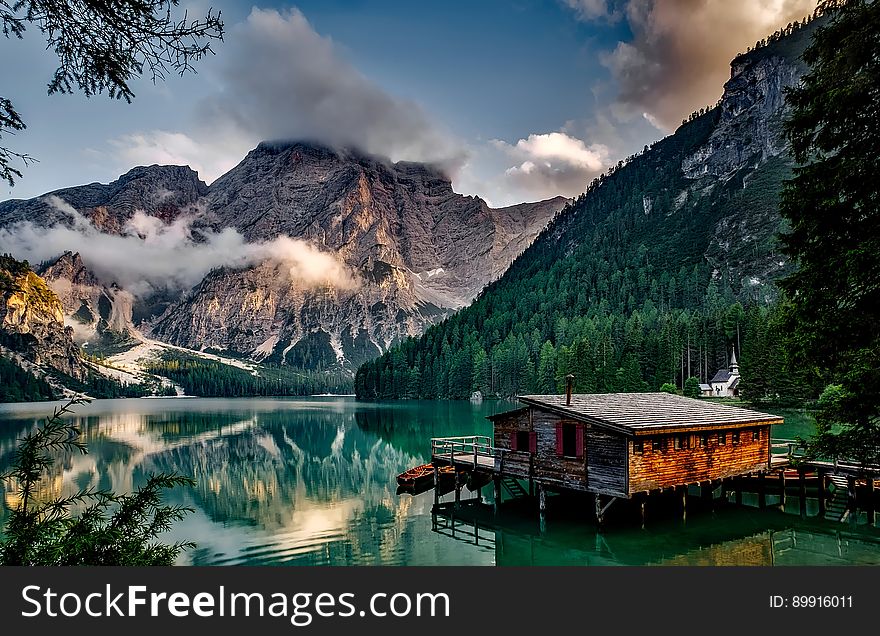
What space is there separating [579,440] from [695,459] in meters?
5.93

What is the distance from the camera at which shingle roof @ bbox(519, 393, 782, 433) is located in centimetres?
2567

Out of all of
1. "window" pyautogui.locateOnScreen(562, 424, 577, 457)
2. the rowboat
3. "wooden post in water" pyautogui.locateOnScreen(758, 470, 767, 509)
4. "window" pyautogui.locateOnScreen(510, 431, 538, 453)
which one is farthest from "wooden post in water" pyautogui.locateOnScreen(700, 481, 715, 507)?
the rowboat

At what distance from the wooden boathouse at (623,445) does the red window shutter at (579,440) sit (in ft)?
0.16

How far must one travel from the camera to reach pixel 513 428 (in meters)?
31.1

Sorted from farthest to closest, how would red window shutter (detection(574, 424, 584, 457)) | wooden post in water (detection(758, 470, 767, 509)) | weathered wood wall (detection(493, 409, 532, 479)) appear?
wooden post in water (detection(758, 470, 767, 509)), weathered wood wall (detection(493, 409, 532, 479)), red window shutter (detection(574, 424, 584, 457))

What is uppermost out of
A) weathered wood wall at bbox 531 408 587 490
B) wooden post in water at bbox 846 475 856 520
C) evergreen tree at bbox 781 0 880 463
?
evergreen tree at bbox 781 0 880 463

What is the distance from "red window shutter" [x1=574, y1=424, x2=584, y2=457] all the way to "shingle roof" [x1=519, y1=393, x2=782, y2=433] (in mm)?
513

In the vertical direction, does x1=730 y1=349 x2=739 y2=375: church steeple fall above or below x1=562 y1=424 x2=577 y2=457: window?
above

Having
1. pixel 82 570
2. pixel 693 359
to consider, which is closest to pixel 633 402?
pixel 82 570

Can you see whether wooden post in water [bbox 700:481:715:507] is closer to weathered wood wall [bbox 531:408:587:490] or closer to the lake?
the lake

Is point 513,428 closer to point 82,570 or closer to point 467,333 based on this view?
point 82,570

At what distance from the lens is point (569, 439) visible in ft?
90.9

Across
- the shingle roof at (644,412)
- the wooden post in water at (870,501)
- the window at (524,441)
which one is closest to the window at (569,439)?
the shingle roof at (644,412)

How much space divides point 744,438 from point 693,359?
9330cm
